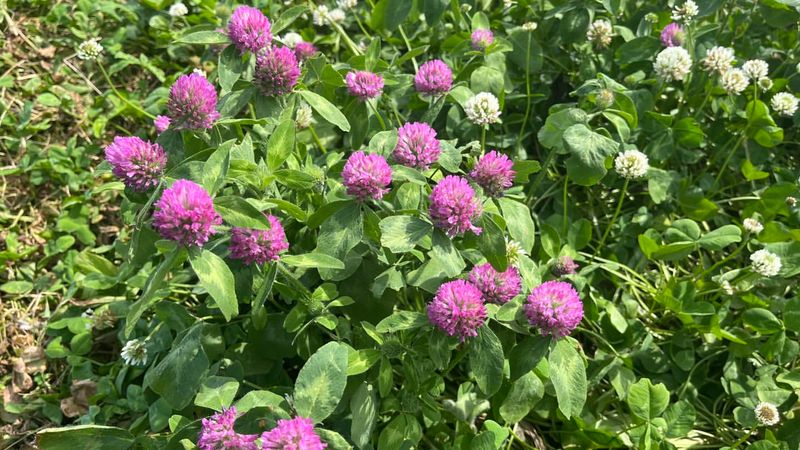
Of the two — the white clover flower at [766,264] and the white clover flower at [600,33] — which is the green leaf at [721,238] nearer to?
the white clover flower at [766,264]

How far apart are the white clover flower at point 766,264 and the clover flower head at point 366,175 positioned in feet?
4.24

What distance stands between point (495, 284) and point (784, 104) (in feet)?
5.09

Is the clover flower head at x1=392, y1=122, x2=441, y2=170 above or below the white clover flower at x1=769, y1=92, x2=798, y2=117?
above

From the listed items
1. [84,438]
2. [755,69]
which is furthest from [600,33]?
[84,438]

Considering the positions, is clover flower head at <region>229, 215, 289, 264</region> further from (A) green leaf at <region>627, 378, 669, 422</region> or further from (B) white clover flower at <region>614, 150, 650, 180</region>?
(B) white clover flower at <region>614, 150, 650, 180</region>

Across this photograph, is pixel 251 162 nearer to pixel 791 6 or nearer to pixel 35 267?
pixel 35 267

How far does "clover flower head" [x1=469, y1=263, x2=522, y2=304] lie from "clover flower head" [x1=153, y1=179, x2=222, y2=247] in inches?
26.3

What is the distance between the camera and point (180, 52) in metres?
3.26

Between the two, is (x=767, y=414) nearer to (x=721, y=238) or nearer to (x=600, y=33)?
(x=721, y=238)

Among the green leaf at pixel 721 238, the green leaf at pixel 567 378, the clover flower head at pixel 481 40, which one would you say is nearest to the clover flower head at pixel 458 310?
the green leaf at pixel 567 378

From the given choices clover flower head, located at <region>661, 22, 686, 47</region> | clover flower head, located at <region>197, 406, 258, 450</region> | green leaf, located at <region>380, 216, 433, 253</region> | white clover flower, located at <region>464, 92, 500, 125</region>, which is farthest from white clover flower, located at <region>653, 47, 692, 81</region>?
clover flower head, located at <region>197, 406, 258, 450</region>

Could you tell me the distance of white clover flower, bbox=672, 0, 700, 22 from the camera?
8.05 feet

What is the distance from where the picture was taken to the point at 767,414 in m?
1.98

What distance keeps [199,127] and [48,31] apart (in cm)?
221
